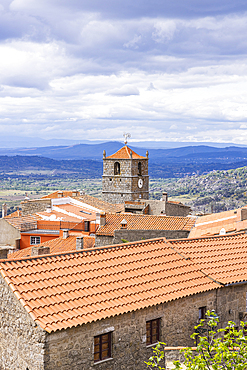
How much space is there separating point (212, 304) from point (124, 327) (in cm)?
395

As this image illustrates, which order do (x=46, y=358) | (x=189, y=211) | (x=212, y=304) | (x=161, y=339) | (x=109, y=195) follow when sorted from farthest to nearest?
(x=109, y=195), (x=189, y=211), (x=212, y=304), (x=161, y=339), (x=46, y=358)

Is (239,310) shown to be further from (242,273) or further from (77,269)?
(77,269)

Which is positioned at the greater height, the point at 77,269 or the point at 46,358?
the point at 77,269

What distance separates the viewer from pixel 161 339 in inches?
617

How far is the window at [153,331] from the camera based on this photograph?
607 inches

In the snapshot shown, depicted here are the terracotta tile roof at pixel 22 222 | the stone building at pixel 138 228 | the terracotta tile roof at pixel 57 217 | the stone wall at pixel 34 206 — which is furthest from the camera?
the stone wall at pixel 34 206

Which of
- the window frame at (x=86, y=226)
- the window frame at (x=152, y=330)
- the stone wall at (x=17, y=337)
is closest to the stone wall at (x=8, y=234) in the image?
the window frame at (x=86, y=226)

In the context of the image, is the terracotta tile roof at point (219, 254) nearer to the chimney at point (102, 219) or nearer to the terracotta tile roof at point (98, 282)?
the terracotta tile roof at point (98, 282)

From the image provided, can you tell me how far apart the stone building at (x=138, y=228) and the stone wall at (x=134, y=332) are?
12118 millimetres

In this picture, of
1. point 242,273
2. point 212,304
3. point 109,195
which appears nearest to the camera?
point 212,304

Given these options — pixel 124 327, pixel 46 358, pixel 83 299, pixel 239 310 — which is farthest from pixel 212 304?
pixel 46 358

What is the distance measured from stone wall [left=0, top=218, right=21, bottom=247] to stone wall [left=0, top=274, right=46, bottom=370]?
91.5 feet

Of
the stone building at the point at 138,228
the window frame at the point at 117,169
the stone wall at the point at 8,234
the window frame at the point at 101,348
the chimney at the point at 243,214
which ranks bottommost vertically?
the stone wall at the point at 8,234

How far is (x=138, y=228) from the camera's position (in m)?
34.2
